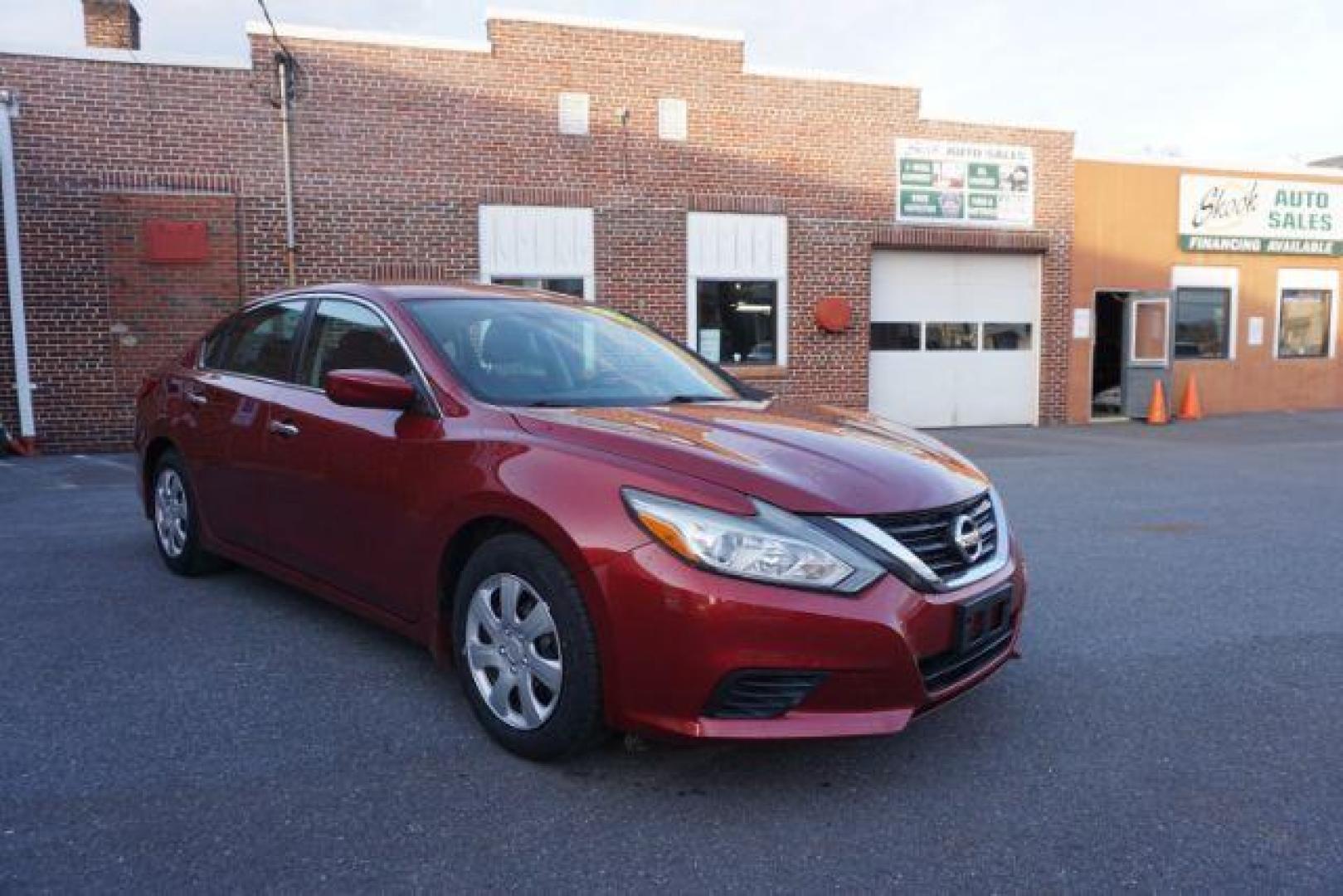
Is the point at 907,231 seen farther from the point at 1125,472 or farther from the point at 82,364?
the point at 82,364

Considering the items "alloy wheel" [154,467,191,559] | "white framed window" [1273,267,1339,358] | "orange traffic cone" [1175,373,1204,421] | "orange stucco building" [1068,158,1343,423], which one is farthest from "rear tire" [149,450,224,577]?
"white framed window" [1273,267,1339,358]

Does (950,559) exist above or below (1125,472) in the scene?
Answer: above

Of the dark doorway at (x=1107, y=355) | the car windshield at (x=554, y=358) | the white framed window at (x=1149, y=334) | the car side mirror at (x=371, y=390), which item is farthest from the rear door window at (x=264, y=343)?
the dark doorway at (x=1107, y=355)

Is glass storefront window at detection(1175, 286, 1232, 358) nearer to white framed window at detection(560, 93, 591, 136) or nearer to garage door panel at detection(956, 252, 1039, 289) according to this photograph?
garage door panel at detection(956, 252, 1039, 289)

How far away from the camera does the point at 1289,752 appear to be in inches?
128

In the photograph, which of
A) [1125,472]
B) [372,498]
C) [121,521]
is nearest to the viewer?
[372,498]

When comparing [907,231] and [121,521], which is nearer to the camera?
[121,521]

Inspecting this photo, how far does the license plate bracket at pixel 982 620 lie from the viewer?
2914mm

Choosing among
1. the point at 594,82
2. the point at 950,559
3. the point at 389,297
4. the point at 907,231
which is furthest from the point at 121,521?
the point at 907,231

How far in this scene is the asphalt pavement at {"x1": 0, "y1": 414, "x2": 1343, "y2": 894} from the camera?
8.35ft

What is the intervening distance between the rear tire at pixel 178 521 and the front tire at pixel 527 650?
94.8 inches

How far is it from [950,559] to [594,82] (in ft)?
37.4

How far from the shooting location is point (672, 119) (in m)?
13.4

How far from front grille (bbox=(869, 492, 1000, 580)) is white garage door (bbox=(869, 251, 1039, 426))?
1215cm
